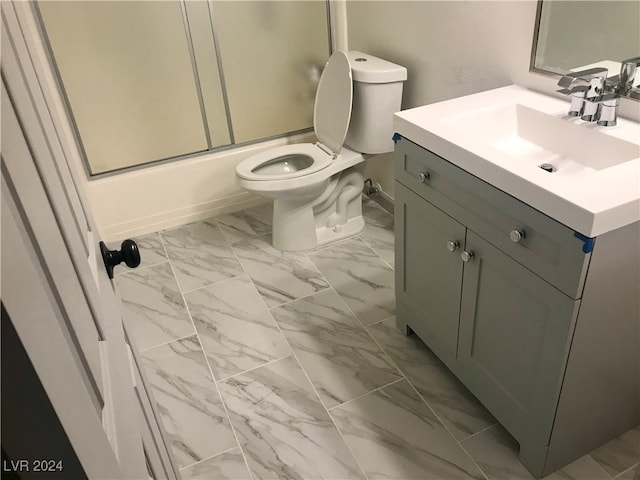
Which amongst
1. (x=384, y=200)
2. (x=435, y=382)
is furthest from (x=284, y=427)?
(x=384, y=200)

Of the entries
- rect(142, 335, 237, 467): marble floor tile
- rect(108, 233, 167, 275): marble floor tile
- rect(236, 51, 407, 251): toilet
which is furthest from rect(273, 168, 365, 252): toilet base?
rect(142, 335, 237, 467): marble floor tile

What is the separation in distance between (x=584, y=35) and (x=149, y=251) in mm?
2150

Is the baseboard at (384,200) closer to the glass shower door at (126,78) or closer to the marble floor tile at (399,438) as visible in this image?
the glass shower door at (126,78)

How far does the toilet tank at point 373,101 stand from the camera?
7.59 ft

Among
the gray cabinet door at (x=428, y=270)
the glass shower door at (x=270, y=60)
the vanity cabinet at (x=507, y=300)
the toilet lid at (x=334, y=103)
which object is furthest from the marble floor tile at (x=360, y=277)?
the glass shower door at (x=270, y=60)

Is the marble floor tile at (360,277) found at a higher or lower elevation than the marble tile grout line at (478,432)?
higher

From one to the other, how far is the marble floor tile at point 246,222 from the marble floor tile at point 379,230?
53 cm

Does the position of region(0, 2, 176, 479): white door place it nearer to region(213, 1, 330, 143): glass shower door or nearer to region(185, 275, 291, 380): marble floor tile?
region(185, 275, 291, 380): marble floor tile

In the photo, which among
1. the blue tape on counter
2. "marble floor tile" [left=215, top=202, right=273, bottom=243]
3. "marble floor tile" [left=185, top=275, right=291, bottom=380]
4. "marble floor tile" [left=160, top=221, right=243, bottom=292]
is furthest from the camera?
"marble floor tile" [left=215, top=202, right=273, bottom=243]

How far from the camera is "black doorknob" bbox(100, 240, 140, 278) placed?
3.05 ft

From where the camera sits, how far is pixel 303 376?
1942 millimetres

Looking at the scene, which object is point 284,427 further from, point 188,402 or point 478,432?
point 478,432

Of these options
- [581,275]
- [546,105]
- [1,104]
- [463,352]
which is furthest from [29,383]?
[546,105]

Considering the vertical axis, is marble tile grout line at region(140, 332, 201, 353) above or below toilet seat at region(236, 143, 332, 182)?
below
